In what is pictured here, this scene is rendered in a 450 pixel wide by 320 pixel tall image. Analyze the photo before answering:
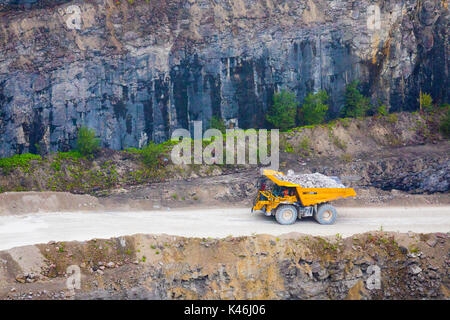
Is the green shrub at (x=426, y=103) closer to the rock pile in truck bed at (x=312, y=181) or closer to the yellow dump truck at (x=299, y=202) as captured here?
the rock pile in truck bed at (x=312, y=181)

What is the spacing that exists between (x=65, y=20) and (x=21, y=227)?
1159cm

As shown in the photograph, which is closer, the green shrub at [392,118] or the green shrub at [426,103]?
the green shrub at [392,118]

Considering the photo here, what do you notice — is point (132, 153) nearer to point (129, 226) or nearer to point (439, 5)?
point (129, 226)

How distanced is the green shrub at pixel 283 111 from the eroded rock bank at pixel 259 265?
35.2ft

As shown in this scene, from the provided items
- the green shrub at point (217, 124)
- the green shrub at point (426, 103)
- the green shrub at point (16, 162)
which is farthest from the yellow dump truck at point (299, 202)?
the green shrub at point (426, 103)

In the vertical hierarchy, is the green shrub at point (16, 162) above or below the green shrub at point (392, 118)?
below

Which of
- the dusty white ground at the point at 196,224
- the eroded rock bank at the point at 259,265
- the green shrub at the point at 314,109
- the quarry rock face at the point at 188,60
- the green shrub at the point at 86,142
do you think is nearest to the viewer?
the eroded rock bank at the point at 259,265

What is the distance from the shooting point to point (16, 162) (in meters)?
21.8

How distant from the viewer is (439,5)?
26.7m

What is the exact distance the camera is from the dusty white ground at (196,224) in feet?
52.3

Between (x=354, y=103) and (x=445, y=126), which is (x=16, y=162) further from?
(x=445, y=126)

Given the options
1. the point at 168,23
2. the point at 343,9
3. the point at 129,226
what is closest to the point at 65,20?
the point at 168,23

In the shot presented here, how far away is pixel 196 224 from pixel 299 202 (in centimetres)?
364

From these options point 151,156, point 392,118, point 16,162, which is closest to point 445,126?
point 392,118
